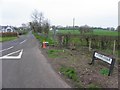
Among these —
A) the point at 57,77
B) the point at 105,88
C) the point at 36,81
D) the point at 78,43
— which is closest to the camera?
the point at 105,88

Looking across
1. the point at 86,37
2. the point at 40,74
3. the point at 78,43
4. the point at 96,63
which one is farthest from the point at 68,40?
the point at 40,74

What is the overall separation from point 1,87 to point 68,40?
56.8 ft

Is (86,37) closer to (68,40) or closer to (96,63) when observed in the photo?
(68,40)

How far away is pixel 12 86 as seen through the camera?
733cm

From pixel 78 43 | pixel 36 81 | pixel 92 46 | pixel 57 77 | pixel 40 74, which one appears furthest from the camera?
pixel 78 43

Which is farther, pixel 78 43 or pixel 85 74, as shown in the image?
pixel 78 43

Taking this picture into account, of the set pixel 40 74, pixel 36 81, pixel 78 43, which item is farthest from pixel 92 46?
pixel 36 81

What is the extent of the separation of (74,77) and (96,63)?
11.8 ft

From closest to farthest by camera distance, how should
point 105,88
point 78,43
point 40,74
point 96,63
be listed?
point 105,88 < point 40,74 < point 96,63 < point 78,43

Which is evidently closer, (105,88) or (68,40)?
(105,88)

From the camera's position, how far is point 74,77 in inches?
338

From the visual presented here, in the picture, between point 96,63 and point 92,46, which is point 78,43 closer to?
point 92,46

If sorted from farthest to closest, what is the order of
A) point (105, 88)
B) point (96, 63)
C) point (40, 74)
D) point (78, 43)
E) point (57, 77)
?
1. point (78, 43)
2. point (96, 63)
3. point (40, 74)
4. point (57, 77)
5. point (105, 88)

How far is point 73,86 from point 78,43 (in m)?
15.9
